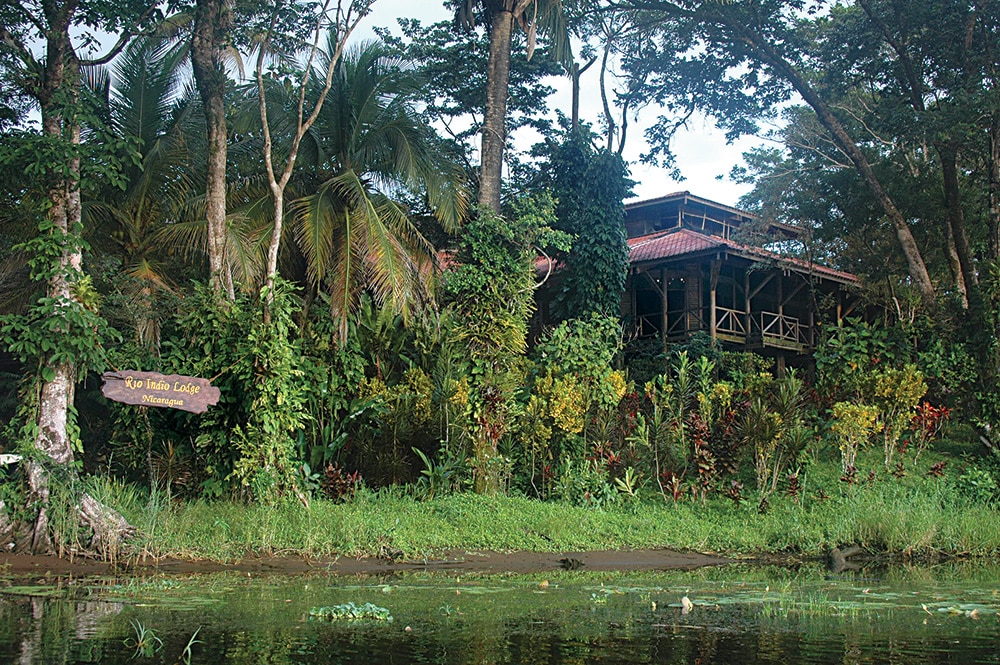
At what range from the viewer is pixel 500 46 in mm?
17203

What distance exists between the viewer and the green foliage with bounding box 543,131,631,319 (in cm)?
1970

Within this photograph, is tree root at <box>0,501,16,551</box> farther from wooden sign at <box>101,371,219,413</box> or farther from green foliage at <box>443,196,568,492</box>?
green foliage at <box>443,196,568,492</box>

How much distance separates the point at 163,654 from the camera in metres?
4.44

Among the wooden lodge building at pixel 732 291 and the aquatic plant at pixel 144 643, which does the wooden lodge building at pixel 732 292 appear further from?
the aquatic plant at pixel 144 643

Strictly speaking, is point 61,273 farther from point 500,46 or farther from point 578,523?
point 500,46

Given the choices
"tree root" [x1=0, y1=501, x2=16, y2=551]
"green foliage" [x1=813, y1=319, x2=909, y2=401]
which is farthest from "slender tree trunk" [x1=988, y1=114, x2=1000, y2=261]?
"tree root" [x1=0, y1=501, x2=16, y2=551]

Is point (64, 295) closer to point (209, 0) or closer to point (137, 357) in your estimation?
point (137, 357)

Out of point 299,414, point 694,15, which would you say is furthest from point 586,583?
point 694,15

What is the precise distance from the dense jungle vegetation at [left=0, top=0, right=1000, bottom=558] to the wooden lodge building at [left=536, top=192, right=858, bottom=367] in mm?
2612

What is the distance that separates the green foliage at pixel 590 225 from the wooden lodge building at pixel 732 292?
235 centimetres

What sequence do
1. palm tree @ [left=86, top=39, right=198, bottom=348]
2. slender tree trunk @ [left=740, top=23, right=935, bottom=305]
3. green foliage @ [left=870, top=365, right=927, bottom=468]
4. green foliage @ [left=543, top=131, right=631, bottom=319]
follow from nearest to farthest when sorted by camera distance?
green foliage @ [left=870, top=365, right=927, bottom=468] → palm tree @ [left=86, top=39, right=198, bottom=348] → slender tree trunk @ [left=740, top=23, right=935, bottom=305] → green foliage @ [left=543, top=131, right=631, bottom=319]

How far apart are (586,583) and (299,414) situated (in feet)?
13.8

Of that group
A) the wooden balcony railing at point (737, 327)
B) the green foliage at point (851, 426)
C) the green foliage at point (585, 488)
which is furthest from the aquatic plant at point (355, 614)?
→ the wooden balcony railing at point (737, 327)

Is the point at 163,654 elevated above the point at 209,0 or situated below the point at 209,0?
below
